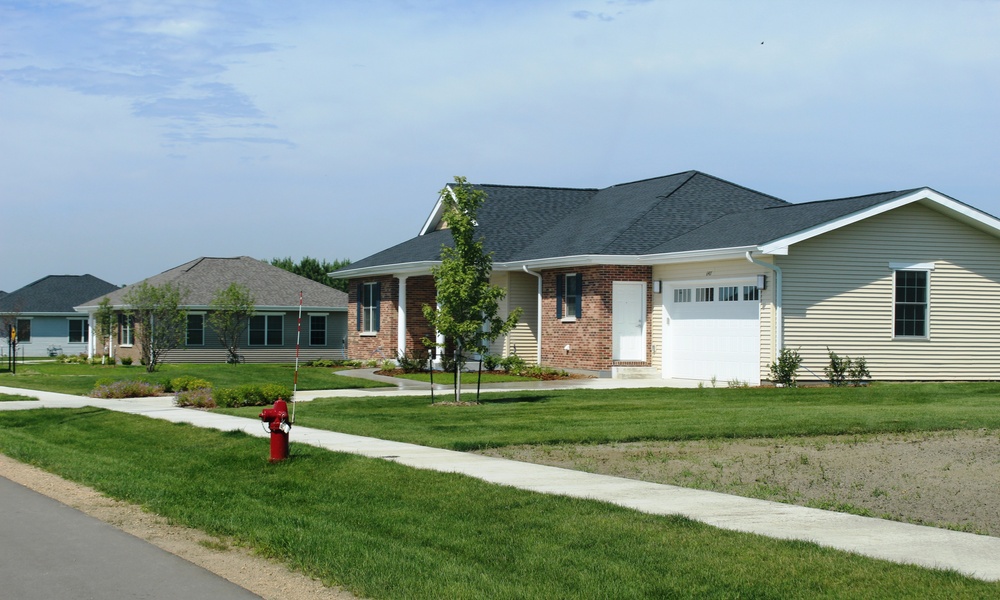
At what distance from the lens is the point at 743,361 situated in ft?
85.8

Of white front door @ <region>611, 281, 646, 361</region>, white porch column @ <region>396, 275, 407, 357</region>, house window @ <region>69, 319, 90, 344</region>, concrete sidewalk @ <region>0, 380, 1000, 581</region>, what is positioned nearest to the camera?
concrete sidewalk @ <region>0, 380, 1000, 581</region>

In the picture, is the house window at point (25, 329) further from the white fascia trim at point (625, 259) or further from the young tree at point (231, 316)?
the white fascia trim at point (625, 259)

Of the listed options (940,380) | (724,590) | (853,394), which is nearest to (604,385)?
(853,394)

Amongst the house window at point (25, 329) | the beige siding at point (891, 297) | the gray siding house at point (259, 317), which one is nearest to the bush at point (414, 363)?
the beige siding at point (891, 297)

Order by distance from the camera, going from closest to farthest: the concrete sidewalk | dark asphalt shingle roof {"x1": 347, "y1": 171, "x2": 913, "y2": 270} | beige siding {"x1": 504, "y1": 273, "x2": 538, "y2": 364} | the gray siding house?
the concrete sidewalk < dark asphalt shingle roof {"x1": 347, "y1": 171, "x2": 913, "y2": 270} < beige siding {"x1": 504, "y1": 273, "x2": 538, "y2": 364} < the gray siding house

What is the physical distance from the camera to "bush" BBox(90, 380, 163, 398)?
24500 mm

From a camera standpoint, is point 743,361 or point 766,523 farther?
point 743,361

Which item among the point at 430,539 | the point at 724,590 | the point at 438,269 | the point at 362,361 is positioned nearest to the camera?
the point at 724,590

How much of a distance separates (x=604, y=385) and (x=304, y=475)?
48.6ft

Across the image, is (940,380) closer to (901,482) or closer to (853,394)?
(853,394)

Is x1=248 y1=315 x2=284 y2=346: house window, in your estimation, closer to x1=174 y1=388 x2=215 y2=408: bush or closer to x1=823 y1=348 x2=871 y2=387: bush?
x1=174 y1=388 x2=215 y2=408: bush

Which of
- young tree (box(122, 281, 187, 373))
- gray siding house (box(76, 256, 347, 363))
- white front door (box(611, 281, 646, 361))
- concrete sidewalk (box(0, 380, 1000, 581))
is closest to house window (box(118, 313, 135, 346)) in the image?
gray siding house (box(76, 256, 347, 363))

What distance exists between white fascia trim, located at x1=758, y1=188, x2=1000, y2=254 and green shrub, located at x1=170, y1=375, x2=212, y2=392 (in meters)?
12.8

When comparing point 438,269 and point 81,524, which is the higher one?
point 438,269
